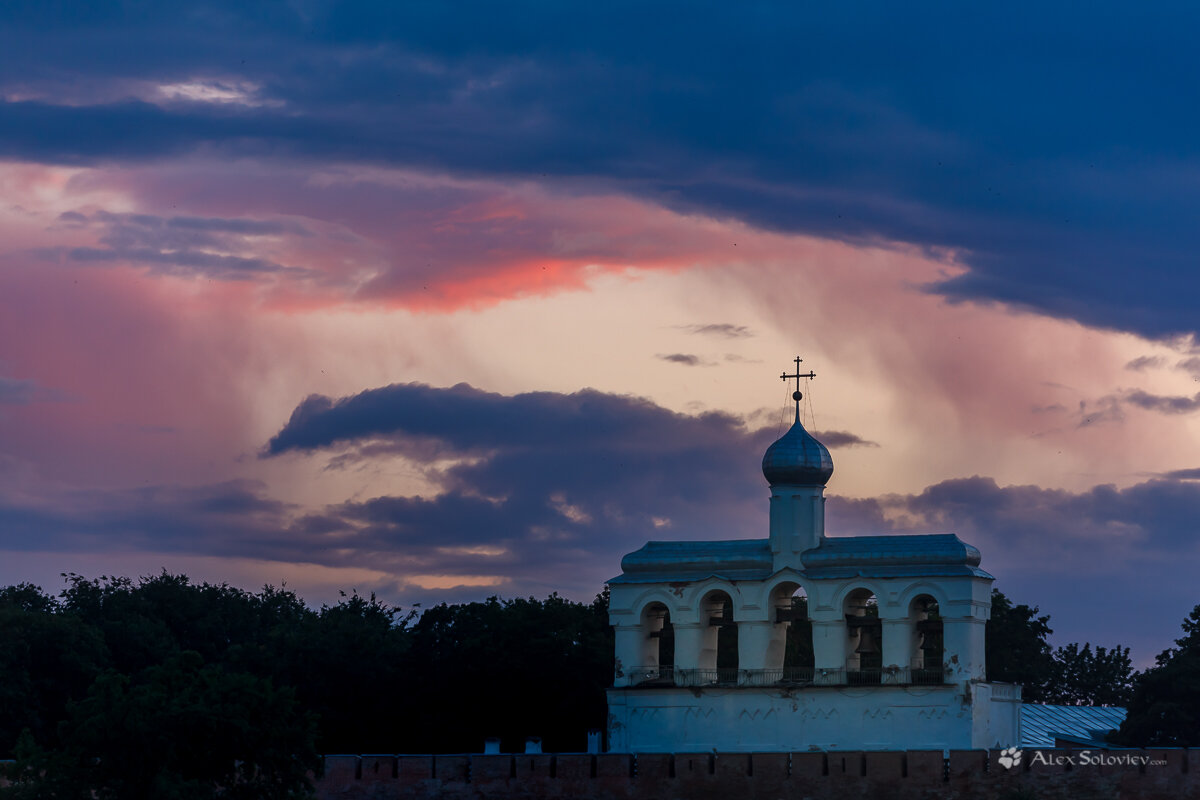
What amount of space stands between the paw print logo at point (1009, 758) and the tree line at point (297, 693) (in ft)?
38.7

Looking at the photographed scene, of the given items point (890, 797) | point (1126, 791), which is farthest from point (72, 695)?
point (1126, 791)

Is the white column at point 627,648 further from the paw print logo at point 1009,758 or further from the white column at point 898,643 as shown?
the paw print logo at point 1009,758

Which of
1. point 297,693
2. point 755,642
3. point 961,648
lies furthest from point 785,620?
point 297,693

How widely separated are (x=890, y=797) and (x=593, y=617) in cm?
1472

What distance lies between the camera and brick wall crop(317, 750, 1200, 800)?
4803cm

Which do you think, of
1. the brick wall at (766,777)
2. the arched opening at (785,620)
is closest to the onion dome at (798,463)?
the arched opening at (785,620)

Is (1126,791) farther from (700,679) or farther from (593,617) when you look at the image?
(593,617)

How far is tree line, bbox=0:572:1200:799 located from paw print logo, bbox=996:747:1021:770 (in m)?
11.8

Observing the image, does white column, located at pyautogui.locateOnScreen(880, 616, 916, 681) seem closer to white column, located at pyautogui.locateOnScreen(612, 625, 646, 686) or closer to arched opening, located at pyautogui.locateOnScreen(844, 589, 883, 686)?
arched opening, located at pyautogui.locateOnScreen(844, 589, 883, 686)

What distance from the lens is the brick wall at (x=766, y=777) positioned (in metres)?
48.0

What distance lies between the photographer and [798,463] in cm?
5262

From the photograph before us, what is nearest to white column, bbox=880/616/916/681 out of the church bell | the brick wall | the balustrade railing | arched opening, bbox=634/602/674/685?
the balustrade railing

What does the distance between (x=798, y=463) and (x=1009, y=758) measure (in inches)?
346

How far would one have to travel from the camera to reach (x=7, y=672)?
5816 centimetres
